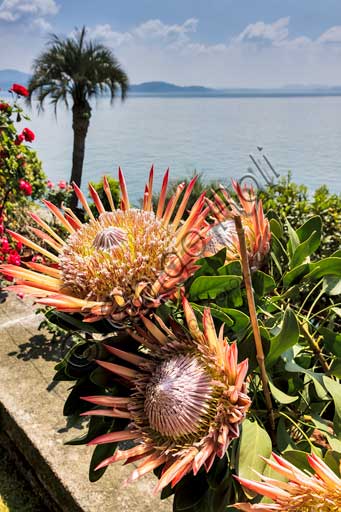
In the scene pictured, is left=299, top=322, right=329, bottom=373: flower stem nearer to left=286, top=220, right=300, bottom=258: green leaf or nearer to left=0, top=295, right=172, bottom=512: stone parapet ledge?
left=286, top=220, right=300, bottom=258: green leaf

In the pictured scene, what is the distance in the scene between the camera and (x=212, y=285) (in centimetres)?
64

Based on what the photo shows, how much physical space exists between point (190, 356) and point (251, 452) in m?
0.14

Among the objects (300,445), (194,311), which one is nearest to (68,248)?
(194,311)

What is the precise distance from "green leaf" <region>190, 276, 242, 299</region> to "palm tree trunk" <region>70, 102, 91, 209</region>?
12.5 metres

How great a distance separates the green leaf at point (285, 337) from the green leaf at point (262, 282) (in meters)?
0.06

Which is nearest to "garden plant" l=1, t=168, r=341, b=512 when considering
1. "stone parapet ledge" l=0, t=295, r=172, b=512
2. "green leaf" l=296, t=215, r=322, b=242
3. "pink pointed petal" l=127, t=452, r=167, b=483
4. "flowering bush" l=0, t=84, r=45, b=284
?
"pink pointed petal" l=127, t=452, r=167, b=483

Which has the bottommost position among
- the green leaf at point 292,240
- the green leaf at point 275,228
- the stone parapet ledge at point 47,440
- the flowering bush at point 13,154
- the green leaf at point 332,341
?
the stone parapet ledge at point 47,440

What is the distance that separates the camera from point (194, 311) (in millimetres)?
630

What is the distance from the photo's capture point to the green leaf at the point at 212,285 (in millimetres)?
625

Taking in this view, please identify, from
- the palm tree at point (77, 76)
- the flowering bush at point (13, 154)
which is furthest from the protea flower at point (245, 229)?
the palm tree at point (77, 76)

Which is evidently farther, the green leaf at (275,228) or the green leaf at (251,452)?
the green leaf at (275,228)

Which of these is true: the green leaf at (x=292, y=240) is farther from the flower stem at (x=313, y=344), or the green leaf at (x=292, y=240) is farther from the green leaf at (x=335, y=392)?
the green leaf at (x=335, y=392)

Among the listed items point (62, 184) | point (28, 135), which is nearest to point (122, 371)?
point (28, 135)

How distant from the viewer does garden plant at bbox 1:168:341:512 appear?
0.53 m
